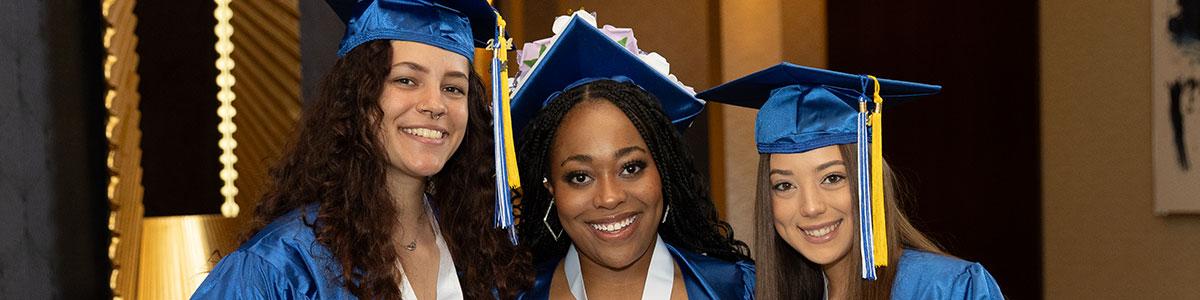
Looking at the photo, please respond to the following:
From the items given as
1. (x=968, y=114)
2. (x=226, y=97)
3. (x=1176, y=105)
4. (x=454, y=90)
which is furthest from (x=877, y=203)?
(x=968, y=114)

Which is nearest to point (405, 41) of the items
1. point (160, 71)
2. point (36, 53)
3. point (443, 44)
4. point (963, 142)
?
point (443, 44)

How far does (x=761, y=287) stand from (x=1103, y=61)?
9.42ft

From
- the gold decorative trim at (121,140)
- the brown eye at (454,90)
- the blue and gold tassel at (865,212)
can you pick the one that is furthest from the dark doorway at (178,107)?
the blue and gold tassel at (865,212)

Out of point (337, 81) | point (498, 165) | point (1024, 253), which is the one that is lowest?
point (1024, 253)

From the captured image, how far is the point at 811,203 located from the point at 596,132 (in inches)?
22.9

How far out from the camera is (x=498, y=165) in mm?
2215

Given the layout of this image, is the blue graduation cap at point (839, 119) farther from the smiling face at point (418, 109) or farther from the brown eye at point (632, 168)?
the smiling face at point (418, 109)

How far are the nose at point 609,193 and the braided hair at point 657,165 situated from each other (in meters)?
0.14

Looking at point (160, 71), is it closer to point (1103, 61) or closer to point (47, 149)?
point (47, 149)

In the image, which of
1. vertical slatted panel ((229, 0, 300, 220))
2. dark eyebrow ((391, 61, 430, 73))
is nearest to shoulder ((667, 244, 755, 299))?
dark eyebrow ((391, 61, 430, 73))

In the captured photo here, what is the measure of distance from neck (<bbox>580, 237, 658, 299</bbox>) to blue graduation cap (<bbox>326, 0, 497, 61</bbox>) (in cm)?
71

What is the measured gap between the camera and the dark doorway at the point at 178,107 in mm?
2553

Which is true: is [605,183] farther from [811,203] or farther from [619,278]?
[811,203]

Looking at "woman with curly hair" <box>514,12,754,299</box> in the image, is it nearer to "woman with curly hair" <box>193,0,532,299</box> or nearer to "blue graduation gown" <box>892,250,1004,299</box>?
"woman with curly hair" <box>193,0,532,299</box>
